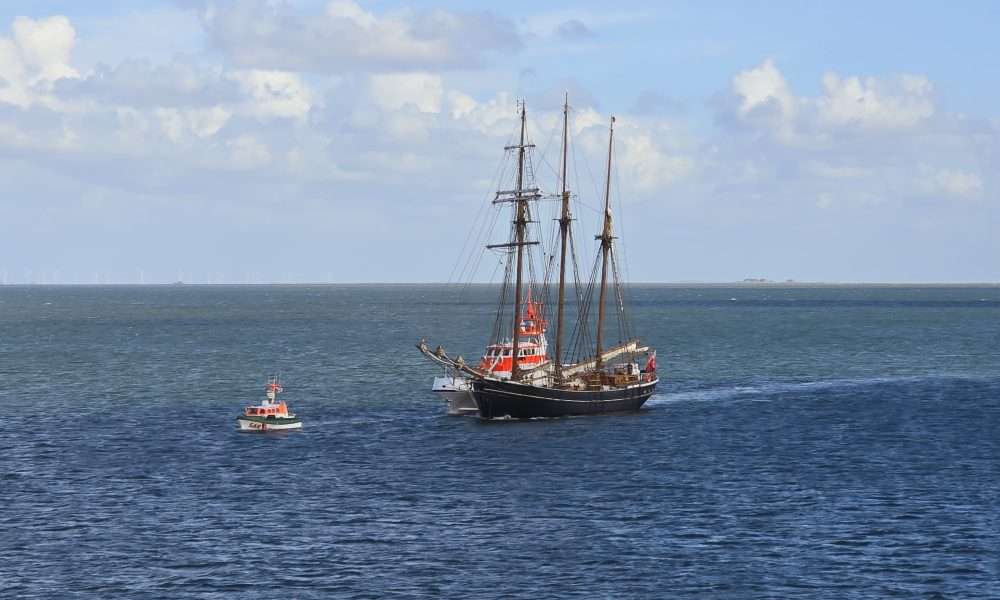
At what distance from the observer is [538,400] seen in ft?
320

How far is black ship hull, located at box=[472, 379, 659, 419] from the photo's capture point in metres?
95.8

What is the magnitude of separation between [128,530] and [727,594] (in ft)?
90.6

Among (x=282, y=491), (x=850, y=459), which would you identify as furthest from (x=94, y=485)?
(x=850, y=459)

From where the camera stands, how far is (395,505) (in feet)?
211

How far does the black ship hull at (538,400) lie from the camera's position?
314 feet

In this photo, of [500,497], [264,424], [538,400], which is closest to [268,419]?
[264,424]

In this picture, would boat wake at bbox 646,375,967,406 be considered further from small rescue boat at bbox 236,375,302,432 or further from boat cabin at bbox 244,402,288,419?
boat cabin at bbox 244,402,288,419

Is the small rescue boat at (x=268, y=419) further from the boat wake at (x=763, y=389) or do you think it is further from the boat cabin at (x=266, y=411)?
the boat wake at (x=763, y=389)

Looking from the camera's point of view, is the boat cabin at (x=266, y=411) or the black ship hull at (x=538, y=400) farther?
the black ship hull at (x=538, y=400)

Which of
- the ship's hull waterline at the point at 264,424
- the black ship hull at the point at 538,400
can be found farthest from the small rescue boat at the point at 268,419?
the black ship hull at the point at 538,400

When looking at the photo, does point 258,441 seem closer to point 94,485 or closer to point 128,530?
point 94,485

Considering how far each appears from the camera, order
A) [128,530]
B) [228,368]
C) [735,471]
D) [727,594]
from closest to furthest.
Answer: [727,594], [128,530], [735,471], [228,368]

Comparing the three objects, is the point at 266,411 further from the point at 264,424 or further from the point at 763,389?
the point at 763,389

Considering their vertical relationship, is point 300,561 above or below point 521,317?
below
